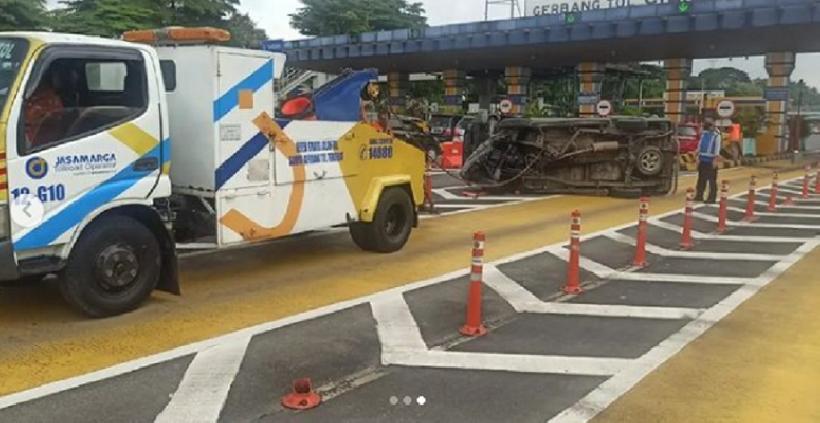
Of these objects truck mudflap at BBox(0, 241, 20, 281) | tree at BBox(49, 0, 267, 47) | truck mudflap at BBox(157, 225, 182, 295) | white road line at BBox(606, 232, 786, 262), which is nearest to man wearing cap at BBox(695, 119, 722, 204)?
white road line at BBox(606, 232, 786, 262)

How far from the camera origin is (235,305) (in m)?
7.28

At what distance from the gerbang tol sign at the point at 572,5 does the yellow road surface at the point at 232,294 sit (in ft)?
Result: 102

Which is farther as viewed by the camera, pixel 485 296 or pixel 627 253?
pixel 627 253

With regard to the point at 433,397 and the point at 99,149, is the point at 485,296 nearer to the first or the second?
the point at 433,397

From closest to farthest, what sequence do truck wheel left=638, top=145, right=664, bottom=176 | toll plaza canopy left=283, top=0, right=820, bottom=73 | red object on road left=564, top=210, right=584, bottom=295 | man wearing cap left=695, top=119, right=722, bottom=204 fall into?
red object on road left=564, top=210, right=584, bottom=295 → man wearing cap left=695, top=119, right=722, bottom=204 → truck wheel left=638, top=145, right=664, bottom=176 → toll plaza canopy left=283, top=0, right=820, bottom=73

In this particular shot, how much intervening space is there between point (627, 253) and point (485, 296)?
345cm

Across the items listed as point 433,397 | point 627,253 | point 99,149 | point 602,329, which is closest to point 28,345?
point 99,149

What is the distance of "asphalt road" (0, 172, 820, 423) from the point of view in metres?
4.86

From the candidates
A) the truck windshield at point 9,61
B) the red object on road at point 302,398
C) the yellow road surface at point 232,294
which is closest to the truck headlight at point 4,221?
the truck windshield at point 9,61

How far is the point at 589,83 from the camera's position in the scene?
159 feet

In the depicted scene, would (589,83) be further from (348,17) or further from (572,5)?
(348,17)

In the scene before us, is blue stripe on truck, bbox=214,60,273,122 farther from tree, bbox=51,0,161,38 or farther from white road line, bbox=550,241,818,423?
tree, bbox=51,0,161,38

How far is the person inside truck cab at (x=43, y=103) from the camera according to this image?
5.99 metres

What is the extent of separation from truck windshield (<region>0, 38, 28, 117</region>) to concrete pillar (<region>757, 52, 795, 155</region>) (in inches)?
1454
